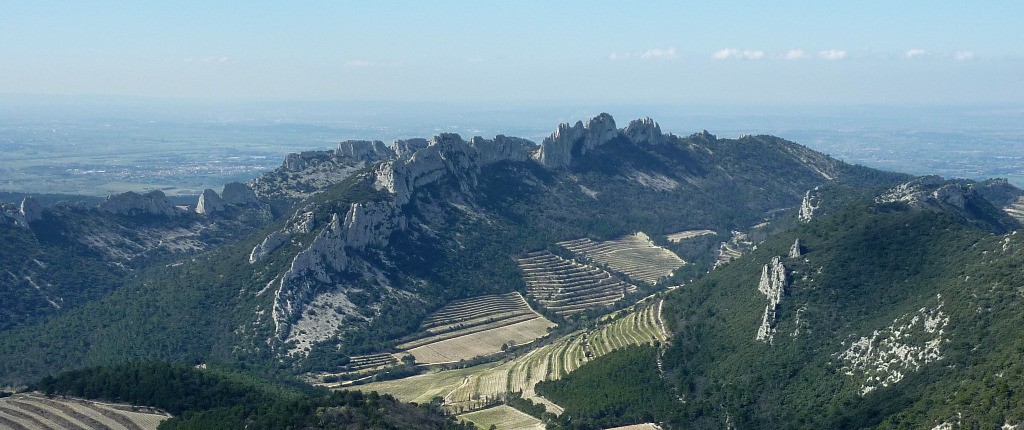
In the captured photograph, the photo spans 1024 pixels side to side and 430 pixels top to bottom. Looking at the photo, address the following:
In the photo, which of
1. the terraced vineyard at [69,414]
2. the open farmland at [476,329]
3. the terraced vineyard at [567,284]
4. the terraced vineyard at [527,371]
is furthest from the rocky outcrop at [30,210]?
the terraced vineyard at [567,284]

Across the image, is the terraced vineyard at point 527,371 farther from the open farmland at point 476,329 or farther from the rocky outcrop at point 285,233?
the rocky outcrop at point 285,233

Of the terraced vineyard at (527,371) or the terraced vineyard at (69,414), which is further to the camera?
the terraced vineyard at (527,371)

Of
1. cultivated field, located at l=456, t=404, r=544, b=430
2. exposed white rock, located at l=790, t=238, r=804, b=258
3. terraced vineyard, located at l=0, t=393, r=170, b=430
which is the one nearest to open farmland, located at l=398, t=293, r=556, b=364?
cultivated field, located at l=456, t=404, r=544, b=430

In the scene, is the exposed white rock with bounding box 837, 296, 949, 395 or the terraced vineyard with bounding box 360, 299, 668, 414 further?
the terraced vineyard with bounding box 360, 299, 668, 414

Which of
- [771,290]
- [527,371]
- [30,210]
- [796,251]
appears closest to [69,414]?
[527,371]

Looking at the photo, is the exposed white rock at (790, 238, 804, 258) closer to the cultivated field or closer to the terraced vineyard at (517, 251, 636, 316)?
the cultivated field

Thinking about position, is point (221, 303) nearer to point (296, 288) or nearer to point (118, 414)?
point (296, 288)
